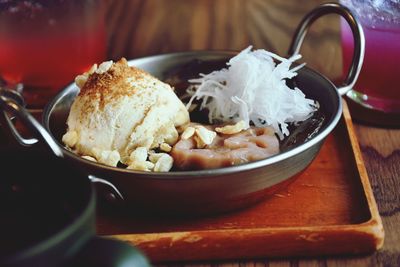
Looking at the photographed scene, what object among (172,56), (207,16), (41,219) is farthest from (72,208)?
(207,16)

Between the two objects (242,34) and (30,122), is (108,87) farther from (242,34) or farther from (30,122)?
(242,34)

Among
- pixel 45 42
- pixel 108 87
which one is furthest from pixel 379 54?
pixel 45 42

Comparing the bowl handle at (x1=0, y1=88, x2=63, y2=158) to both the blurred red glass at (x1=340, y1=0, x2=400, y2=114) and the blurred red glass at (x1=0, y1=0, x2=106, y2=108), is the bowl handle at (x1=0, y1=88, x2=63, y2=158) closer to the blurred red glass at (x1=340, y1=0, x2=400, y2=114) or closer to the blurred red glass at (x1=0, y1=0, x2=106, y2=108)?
the blurred red glass at (x1=0, y1=0, x2=106, y2=108)

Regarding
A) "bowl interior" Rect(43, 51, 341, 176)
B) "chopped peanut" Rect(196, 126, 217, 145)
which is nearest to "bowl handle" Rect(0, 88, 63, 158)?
"bowl interior" Rect(43, 51, 341, 176)

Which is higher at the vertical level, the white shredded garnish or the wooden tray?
the white shredded garnish

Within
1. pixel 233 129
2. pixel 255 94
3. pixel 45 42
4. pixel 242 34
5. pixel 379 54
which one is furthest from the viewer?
pixel 242 34

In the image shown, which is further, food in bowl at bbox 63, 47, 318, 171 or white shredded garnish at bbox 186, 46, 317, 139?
white shredded garnish at bbox 186, 46, 317, 139

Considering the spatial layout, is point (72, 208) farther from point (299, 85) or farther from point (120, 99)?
point (299, 85)

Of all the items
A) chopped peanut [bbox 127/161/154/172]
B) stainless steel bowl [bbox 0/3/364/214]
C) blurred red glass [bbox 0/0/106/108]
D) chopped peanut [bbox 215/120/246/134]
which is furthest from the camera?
blurred red glass [bbox 0/0/106/108]
